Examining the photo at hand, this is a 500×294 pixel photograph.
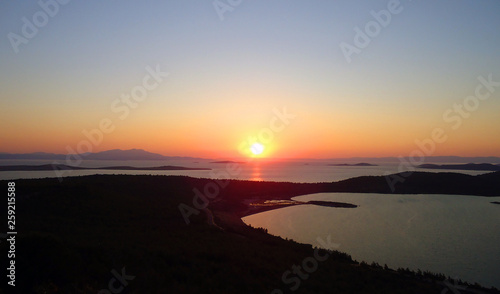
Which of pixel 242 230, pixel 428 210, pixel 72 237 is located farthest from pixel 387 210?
pixel 72 237

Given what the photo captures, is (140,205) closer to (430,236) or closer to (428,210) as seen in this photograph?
(430,236)

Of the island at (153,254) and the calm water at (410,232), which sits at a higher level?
the island at (153,254)
